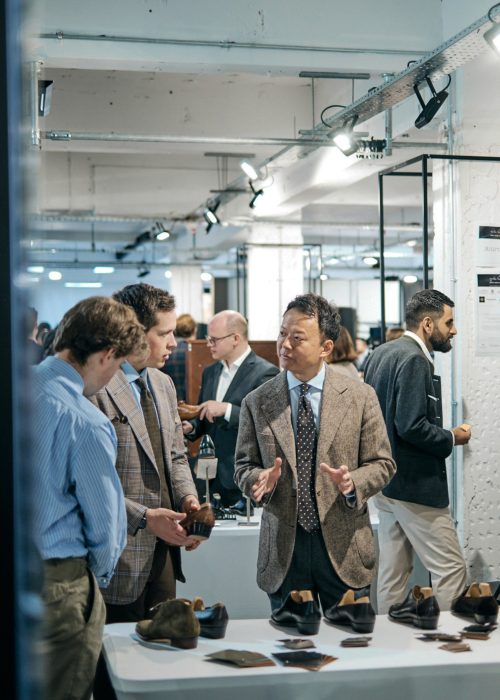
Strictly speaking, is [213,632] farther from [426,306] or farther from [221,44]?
[221,44]

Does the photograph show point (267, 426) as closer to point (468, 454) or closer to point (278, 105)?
point (468, 454)

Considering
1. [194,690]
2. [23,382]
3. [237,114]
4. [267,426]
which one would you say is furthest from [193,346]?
[23,382]

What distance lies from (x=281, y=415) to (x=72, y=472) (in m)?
1.04

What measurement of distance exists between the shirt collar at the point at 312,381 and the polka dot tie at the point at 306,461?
Answer: 2 cm

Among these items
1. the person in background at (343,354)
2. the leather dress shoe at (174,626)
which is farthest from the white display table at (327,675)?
the person in background at (343,354)

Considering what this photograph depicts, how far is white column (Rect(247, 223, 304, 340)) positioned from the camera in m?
11.4

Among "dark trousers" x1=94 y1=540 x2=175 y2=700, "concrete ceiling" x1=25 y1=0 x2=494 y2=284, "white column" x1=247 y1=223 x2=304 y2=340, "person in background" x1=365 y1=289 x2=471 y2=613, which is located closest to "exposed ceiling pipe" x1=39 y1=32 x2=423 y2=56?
"concrete ceiling" x1=25 y1=0 x2=494 y2=284

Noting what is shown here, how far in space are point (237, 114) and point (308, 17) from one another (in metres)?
2.81

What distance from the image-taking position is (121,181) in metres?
10.7

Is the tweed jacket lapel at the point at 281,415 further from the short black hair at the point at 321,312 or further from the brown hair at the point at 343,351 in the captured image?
the brown hair at the point at 343,351

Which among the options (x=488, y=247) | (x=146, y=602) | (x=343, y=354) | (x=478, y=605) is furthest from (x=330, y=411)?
(x=343, y=354)

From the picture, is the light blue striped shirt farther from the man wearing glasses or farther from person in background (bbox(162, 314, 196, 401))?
Answer: person in background (bbox(162, 314, 196, 401))

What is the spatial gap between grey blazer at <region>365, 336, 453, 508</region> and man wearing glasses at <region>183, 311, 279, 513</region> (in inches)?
32.3

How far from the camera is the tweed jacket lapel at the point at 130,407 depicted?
107 inches
